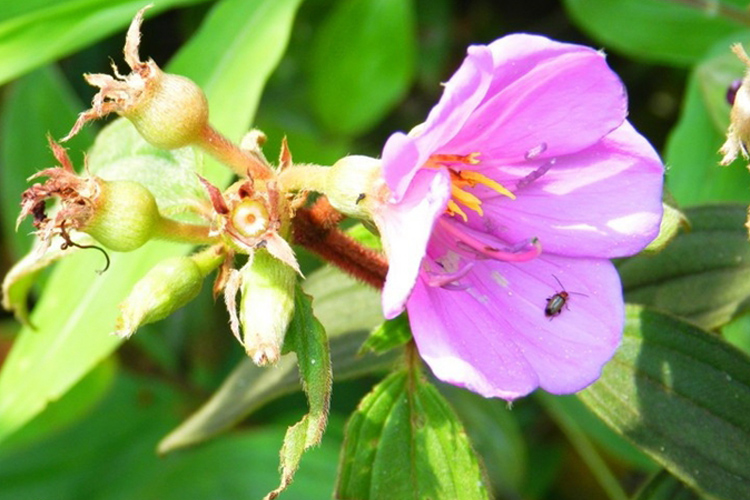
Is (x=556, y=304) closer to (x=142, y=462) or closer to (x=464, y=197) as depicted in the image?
(x=464, y=197)

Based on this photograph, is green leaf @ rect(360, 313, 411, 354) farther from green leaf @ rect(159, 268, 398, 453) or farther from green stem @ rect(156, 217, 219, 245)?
green stem @ rect(156, 217, 219, 245)

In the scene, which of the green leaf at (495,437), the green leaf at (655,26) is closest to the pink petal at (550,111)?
the green leaf at (495,437)

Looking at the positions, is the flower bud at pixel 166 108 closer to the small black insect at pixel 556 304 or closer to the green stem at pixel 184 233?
the green stem at pixel 184 233

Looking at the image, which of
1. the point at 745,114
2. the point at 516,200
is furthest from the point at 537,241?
the point at 745,114

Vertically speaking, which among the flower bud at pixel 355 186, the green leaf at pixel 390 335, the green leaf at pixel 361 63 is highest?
the flower bud at pixel 355 186

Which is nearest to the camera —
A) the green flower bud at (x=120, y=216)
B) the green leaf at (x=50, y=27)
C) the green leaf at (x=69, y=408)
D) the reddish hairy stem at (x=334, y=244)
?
the green flower bud at (x=120, y=216)

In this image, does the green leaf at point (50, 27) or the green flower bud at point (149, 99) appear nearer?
the green flower bud at point (149, 99)

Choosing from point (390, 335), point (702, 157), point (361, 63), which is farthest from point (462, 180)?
point (361, 63)
